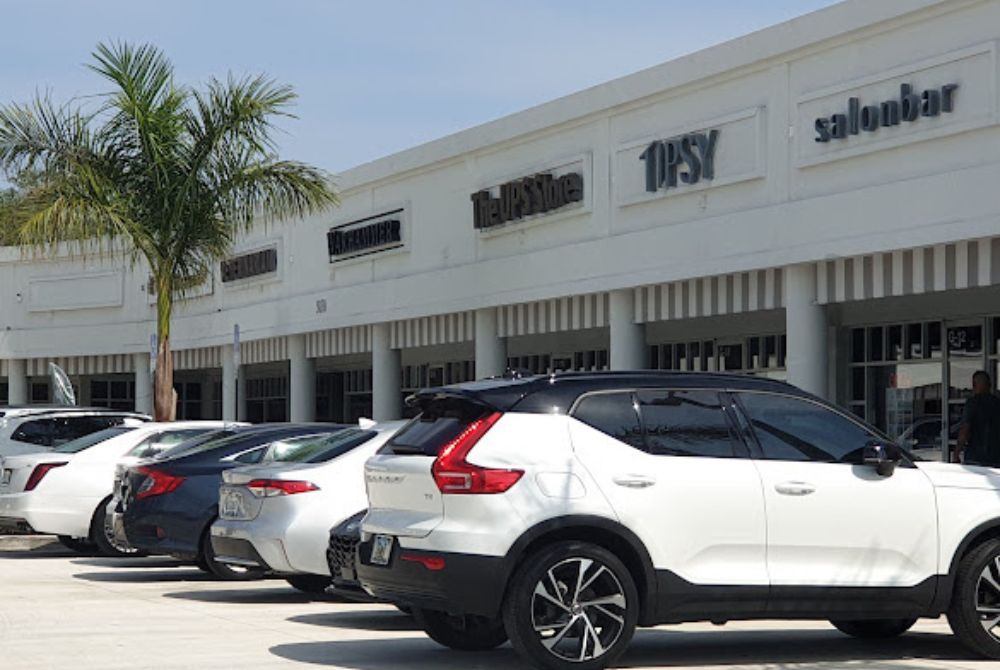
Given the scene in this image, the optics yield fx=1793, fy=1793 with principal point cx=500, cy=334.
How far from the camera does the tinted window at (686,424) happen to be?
34.6 ft

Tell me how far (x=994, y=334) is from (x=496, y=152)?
9.56 metres

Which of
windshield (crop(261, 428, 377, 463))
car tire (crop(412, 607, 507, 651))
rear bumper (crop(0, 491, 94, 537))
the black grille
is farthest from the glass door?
car tire (crop(412, 607, 507, 651))

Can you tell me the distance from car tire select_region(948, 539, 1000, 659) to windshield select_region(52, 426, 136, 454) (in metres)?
11.9

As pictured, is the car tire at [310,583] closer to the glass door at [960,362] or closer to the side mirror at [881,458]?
the side mirror at [881,458]

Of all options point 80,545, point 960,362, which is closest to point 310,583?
point 80,545

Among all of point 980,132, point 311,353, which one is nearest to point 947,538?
point 980,132

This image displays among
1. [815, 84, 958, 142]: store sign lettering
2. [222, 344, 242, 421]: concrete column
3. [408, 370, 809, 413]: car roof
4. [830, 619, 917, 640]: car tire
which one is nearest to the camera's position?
[408, 370, 809, 413]: car roof

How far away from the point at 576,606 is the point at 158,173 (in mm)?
19584

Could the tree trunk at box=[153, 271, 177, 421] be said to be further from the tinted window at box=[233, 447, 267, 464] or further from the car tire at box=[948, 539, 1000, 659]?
the car tire at box=[948, 539, 1000, 659]

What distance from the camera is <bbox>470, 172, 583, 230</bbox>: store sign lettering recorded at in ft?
90.6

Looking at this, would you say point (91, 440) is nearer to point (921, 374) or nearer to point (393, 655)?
point (393, 655)

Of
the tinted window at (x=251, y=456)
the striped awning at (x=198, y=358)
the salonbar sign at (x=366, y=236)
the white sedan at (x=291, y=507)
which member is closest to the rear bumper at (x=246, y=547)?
the white sedan at (x=291, y=507)

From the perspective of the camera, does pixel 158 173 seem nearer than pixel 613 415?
No

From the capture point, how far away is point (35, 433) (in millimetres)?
22719
